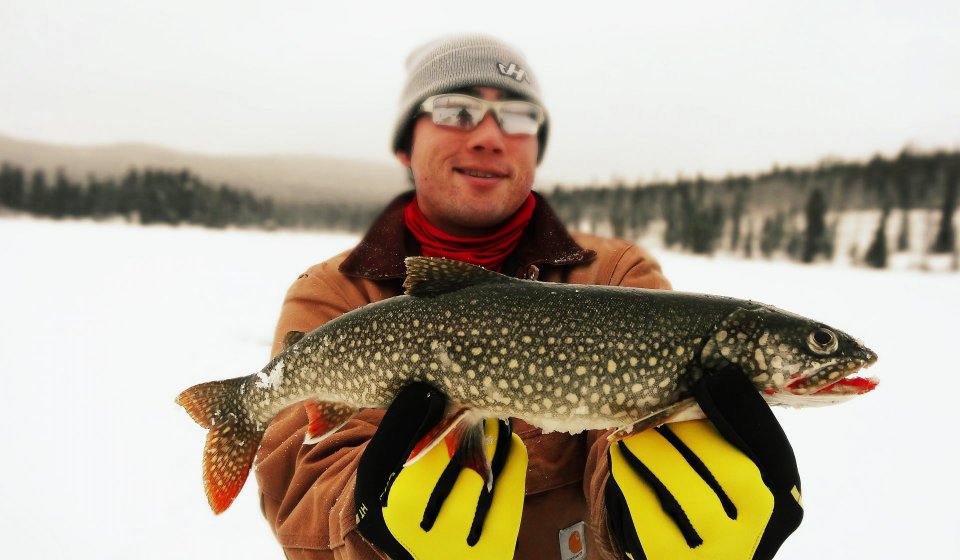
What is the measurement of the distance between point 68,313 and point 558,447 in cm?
1310

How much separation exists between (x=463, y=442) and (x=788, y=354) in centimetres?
115

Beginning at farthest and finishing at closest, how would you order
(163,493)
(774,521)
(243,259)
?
(243,259)
(163,493)
(774,521)

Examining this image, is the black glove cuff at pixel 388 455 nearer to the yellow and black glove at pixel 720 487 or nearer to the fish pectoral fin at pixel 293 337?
the fish pectoral fin at pixel 293 337

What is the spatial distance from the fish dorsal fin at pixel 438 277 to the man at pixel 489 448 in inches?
15.3

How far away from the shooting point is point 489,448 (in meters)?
1.91

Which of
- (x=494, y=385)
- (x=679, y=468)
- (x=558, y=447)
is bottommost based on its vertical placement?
(x=558, y=447)

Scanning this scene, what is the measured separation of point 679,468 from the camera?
5.83ft

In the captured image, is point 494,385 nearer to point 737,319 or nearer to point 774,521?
point 737,319

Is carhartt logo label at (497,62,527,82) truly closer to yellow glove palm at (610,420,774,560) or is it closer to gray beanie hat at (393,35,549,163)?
gray beanie hat at (393,35,549,163)

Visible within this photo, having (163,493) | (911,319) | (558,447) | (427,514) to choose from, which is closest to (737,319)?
(558,447)

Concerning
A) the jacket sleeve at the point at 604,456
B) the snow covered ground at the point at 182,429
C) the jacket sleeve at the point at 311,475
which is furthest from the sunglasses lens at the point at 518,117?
the snow covered ground at the point at 182,429

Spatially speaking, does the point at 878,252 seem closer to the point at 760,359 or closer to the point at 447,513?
the point at 760,359

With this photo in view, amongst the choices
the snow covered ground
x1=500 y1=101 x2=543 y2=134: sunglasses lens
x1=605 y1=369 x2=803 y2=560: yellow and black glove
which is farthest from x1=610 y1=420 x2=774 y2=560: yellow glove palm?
the snow covered ground

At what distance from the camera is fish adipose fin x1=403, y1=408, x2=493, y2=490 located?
1.80 metres
